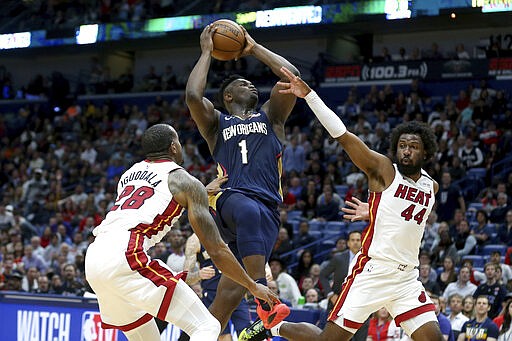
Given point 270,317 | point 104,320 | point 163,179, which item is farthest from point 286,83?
point 104,320

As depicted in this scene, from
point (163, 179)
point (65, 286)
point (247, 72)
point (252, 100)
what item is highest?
point (247, 72)

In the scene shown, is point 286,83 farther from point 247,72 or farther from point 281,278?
point 247,72

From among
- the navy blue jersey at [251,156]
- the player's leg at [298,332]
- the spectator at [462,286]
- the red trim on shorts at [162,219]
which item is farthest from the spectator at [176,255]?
the red trim on shorts at [162,219]

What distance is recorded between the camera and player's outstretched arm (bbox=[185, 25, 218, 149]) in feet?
25.1

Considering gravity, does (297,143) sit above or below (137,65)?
below

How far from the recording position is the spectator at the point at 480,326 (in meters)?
11.6

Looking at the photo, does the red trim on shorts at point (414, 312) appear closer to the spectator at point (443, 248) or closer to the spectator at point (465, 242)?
the spectator at point (443, 248)

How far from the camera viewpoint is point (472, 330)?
11781mm

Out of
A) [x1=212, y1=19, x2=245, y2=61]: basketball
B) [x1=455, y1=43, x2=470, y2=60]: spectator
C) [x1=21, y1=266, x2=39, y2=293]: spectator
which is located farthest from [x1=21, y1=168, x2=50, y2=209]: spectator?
[x1=212, y1=19, x2=245, y2=61]: basketball

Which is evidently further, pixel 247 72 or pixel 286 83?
pixel 247 72

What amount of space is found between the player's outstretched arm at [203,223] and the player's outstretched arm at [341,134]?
4.15 ft

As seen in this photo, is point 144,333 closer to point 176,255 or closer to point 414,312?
point 414,312

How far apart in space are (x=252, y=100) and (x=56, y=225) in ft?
47.0

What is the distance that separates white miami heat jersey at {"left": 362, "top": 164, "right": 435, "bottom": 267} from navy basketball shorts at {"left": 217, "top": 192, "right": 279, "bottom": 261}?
2.81 feet
